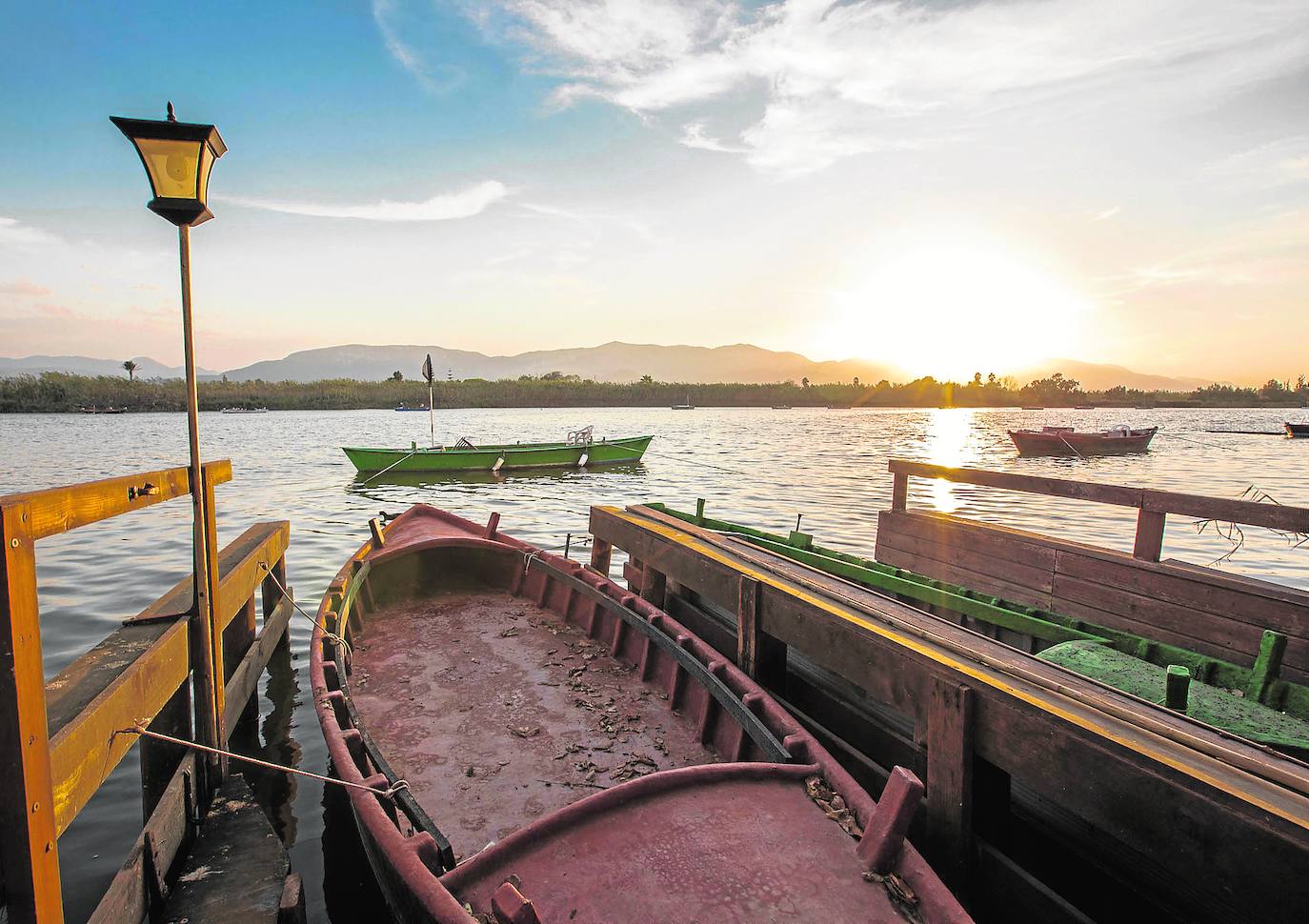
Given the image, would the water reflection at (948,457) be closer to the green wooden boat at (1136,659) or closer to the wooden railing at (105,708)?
the green wooden boat at (1136,659)

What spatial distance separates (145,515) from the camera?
16.4 m

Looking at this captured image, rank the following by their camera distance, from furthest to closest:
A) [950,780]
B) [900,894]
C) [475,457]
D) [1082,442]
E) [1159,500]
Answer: [1082,442] < [475,457] < [1159,500] < [950,780] < [900,894]

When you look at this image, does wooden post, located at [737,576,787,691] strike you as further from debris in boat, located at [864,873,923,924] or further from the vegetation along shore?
the vegetation along shore

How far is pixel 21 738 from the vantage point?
224 centimetres

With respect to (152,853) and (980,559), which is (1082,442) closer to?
(980,559)

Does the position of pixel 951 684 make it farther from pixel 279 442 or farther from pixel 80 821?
pixel 279 442

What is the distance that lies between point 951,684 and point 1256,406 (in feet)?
588

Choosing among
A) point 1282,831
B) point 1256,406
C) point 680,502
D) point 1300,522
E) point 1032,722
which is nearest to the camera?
point 1282,831

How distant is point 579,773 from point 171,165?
4644mm

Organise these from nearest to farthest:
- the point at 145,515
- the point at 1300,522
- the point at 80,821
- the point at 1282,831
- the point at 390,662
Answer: the point at 1282,831 → the point at 1300,522 → the point at 80,821 → the point at 390,662 → the point at 145,515

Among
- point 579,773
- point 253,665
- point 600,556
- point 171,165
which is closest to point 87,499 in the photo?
point 171,165

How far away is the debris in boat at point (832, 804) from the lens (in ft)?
9.92

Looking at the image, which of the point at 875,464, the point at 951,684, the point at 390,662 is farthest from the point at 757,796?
the point at 875,464

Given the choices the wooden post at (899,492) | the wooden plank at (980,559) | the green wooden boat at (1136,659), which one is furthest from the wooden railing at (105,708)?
the wooden post at (899,492)
